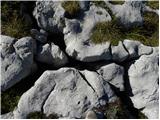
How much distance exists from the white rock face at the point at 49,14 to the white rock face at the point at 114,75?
2361 mm

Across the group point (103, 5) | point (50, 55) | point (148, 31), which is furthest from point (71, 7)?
point (148, 31)

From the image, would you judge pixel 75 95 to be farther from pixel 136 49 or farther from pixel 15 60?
pixel 136 49

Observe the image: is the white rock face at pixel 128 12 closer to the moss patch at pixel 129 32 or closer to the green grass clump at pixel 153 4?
the moss patch at pixel 129 32

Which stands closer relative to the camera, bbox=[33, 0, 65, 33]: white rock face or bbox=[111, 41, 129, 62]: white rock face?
bbox=[111, 41, 129, 62]: white rock face

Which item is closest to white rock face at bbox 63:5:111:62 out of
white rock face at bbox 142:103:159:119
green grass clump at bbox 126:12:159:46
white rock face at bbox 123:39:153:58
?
white rock face at bbox 123:39:153:58

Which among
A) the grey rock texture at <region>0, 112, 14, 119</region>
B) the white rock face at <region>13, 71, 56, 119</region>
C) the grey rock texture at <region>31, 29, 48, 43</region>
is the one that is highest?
the grey rock texture at <region>31, 29, 48, 43</region>

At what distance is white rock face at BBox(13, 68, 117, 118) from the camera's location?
13.7 metres

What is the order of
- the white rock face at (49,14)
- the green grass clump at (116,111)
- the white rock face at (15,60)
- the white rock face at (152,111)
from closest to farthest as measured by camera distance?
the green grass clump at (116,111), the white rock face at (15,60), the white rock face at (152,111), the white rock face at (49,14)

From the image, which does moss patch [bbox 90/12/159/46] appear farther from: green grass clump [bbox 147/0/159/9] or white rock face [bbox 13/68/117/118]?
white rock face [bbox 13/68/117/118]

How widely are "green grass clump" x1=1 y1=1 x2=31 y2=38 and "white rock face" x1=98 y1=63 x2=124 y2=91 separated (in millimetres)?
3151

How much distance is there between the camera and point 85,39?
592 inches

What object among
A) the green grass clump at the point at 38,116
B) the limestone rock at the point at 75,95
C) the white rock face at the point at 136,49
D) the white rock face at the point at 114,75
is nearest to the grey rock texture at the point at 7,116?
the green grass clump at the point at 38,116

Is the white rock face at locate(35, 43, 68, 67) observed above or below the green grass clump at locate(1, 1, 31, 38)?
below

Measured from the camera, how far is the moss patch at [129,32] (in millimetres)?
15137
